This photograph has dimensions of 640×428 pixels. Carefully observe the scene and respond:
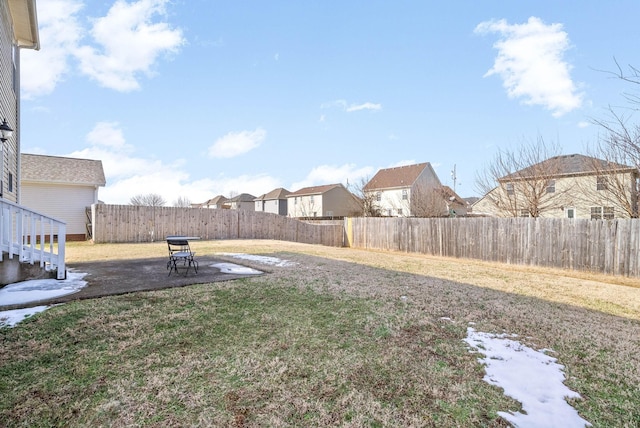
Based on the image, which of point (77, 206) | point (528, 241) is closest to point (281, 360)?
point (528, 241)

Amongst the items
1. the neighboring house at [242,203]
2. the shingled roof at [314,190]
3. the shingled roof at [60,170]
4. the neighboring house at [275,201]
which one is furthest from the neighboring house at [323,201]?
the shingled roof at [60,170]

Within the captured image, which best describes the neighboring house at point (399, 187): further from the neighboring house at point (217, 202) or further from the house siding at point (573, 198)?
the neighboring house at point (217, 202)

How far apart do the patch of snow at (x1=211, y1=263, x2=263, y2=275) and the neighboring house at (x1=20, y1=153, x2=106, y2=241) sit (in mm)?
12352

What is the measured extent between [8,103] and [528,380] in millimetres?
12617

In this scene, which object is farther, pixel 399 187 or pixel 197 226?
pixel 399 187

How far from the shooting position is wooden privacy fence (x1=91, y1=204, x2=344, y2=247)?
14984 mm

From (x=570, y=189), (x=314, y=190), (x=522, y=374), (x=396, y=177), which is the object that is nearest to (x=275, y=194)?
(x=314, y=190)

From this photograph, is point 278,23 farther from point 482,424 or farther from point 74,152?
point 74,152

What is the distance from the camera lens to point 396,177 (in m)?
31.1

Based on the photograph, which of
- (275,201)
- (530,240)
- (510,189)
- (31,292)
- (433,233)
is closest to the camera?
(31,292)

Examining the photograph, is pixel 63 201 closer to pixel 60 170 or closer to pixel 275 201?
pixel 60 170

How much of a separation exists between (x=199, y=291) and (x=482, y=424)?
4.52 meters

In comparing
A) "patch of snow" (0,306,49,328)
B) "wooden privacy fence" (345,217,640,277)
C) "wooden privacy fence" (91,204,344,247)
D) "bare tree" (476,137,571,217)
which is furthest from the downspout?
"bare tree" (476,137,571,217)

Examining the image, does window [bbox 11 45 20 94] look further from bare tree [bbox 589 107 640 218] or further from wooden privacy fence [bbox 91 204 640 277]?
bare tree [bbox 589 107 640 218]
